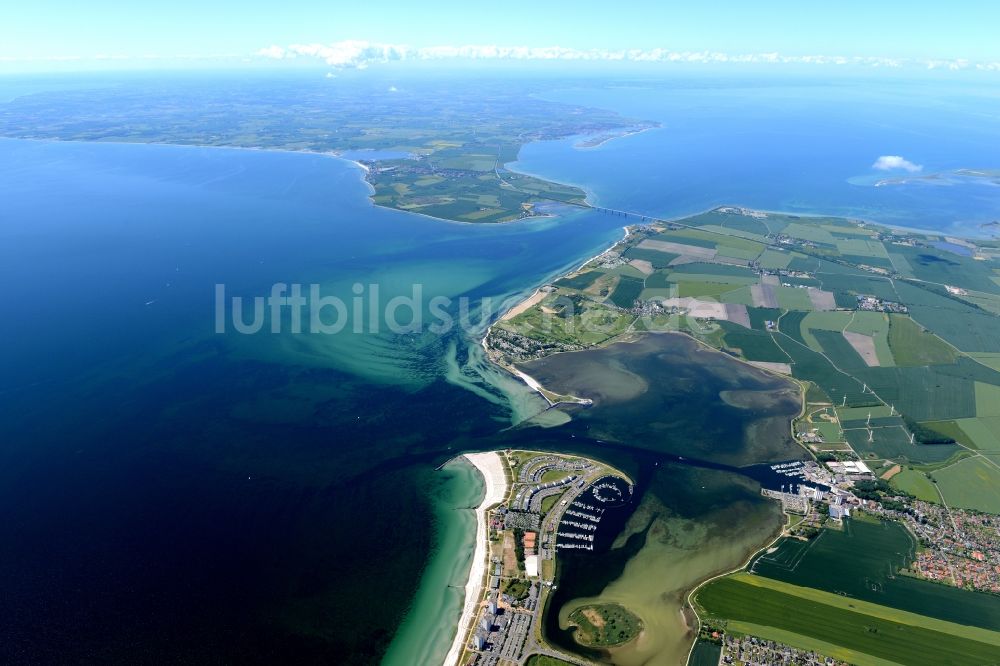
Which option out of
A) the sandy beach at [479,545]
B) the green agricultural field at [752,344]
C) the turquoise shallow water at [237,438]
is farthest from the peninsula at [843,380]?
Result: the sandy beach at [479,545]

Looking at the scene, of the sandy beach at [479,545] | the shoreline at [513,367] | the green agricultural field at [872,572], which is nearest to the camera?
the sandy beach at [479,545]

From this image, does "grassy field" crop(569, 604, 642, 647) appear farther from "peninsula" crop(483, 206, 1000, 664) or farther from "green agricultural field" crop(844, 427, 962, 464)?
"green agricultural field" crop(844, 427, 962, 464)

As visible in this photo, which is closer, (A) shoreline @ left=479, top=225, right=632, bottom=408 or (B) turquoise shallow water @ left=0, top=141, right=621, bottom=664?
(B) turquoise shallow water @ left=0, top=141, right=621, bottom=664

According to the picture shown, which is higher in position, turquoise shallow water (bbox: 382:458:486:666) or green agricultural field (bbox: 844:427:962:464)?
green agricultural field (bbox: 844:427:962:464)

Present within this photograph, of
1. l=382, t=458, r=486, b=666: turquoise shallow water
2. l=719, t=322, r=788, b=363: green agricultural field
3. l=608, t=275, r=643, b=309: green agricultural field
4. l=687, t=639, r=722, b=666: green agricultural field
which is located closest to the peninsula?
l=687, t=639, r=722, b=666: green agricultural field

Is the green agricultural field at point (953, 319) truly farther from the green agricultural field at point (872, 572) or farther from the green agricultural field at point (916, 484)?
the green agricultural field at point (872, 572)

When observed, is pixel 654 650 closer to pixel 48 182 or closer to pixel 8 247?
pixel 8 247
